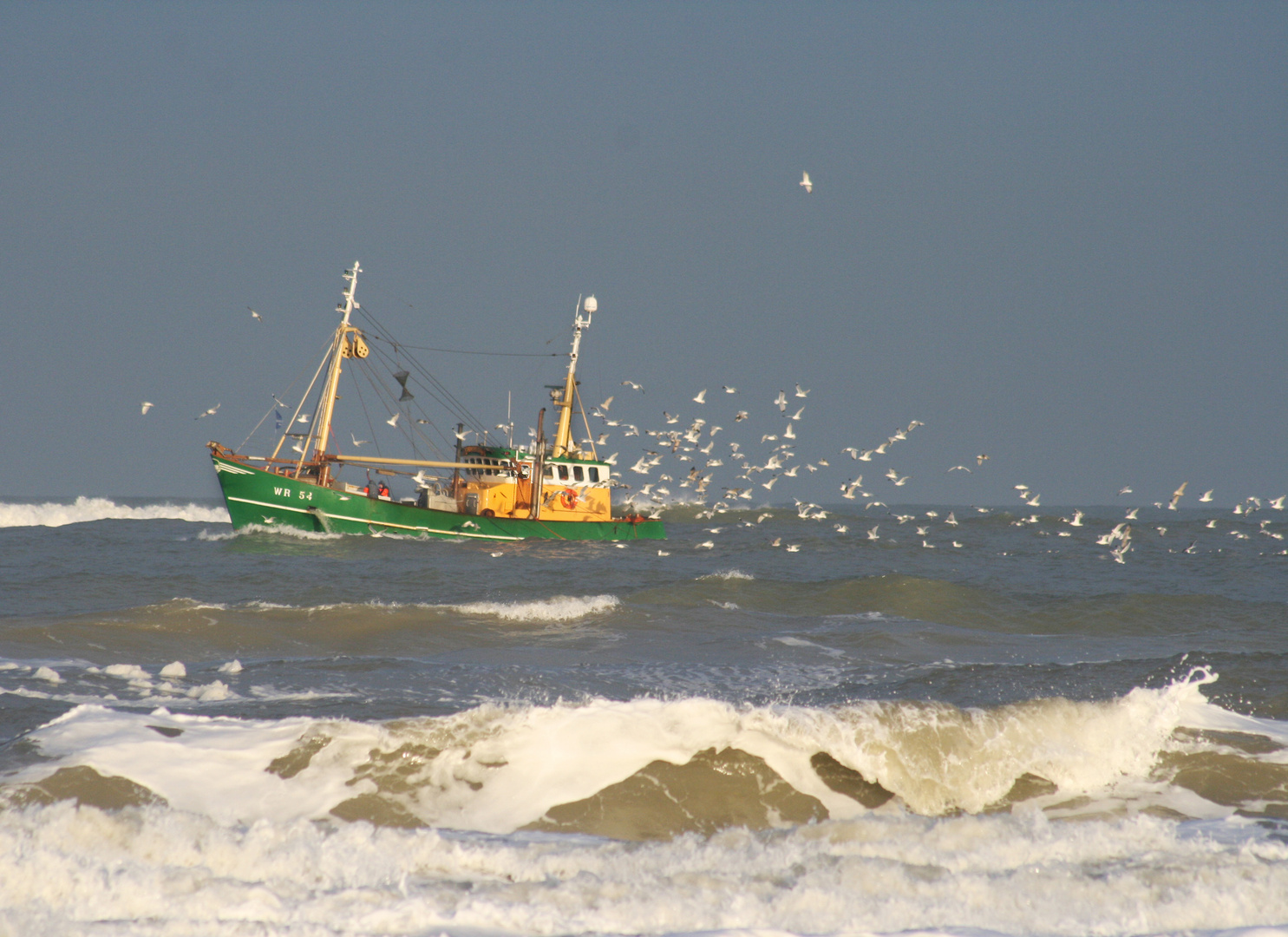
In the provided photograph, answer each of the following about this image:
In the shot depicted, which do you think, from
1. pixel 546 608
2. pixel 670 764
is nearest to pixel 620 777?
pixel 670 764

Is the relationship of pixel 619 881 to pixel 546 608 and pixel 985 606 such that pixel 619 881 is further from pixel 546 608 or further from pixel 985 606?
pixel 985 606

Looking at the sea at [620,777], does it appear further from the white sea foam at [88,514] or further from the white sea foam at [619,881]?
the white sea foam at [88,514]

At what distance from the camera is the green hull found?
31672mm

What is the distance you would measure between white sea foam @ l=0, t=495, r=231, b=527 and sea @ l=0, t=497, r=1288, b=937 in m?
37.7

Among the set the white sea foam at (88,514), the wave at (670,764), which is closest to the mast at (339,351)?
the white sea foam at (88,514)

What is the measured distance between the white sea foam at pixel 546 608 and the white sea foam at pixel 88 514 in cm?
3360

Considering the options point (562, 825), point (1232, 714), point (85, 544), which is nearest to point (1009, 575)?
point (1232, 714)

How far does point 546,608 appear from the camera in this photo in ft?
53.8

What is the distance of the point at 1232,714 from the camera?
8953 millimetres

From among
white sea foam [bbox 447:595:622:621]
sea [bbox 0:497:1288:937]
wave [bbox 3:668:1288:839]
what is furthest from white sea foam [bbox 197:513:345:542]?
wave [bbox 3:668:1288:839]

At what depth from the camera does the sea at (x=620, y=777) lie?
4809 mm

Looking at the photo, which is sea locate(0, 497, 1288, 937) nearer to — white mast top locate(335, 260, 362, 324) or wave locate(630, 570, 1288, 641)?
wave locate(630, 570, 1288, 641)

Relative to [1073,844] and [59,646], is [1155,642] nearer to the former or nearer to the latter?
[1073,844]

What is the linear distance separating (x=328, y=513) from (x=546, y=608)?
1801 cm
